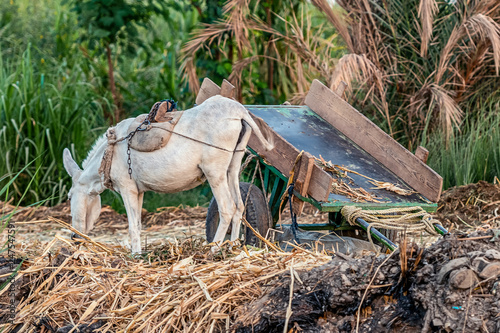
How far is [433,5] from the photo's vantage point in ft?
22.7

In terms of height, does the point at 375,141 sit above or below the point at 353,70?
below

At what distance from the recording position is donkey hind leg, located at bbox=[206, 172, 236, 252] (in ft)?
15.3

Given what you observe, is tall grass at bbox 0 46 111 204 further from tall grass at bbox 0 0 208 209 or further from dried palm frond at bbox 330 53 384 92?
dried palm frond at bbox 330 53 384 92

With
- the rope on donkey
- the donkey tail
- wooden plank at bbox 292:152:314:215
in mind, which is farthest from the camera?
the donkey tail

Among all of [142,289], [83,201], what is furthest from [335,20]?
[142,289]

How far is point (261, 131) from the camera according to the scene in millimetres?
4879

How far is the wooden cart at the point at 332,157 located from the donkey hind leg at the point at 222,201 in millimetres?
452

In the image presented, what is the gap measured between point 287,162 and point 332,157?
0.53 metres

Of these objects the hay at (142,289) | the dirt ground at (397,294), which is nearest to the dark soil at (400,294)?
the dirt ground at (397,294)

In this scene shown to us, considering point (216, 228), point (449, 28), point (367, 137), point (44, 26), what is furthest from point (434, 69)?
point (44, 26)

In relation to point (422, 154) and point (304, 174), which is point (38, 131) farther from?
point (422, 154)

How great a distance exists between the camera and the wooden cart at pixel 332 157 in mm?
4543

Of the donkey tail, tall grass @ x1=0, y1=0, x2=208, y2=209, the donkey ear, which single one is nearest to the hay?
the donkey tail

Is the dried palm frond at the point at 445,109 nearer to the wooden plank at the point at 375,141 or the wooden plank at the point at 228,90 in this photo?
the wooden plank at the point at 375,141
